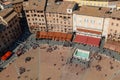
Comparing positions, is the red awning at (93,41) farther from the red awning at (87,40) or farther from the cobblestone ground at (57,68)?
the cobblestone ground at (57,68)

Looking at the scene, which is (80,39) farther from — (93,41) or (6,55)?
(6,55)

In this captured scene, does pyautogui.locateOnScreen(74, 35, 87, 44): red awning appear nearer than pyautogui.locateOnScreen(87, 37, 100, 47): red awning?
No

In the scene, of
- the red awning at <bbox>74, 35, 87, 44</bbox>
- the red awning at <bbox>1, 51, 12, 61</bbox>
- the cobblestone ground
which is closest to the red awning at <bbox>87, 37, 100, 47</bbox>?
the red awning at <bbox>74, 35, 87, 44</bbox>

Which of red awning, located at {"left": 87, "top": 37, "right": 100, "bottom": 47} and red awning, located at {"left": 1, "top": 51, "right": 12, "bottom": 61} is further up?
red awning, located at {"left": 87, "top": 37, "right": 100, "bottom": 47}

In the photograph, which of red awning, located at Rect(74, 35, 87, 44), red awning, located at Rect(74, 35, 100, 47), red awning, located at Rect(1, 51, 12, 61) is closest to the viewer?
red awning, located at Rect(1, 51, 12, 61)

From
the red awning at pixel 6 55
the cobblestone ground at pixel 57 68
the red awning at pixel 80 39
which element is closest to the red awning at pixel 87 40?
the red awning at pixel 80 39

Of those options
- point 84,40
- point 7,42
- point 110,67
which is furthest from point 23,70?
point 110,67

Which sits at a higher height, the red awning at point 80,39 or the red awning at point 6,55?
the red awning at point 80,39

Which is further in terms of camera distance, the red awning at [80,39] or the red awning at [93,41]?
the red awning at [80,39]

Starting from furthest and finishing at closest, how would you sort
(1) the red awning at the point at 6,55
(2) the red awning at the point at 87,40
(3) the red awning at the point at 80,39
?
(3) the red awning at the point at 80,39, (2) the red awning at the point at 87,40, (1) the red awning at the point at 6,55

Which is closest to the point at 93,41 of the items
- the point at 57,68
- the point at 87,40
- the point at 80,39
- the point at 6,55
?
the point at 87,40

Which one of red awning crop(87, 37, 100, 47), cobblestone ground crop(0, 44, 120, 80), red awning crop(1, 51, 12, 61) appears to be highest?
red awning crop(87, 37, 100, 47)

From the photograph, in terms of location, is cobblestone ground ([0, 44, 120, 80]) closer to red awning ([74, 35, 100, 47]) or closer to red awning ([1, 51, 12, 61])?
red awning ([1, 51, 12, 61])

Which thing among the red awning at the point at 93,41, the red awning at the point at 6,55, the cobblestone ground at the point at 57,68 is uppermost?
the red awning at the point at 93,41
